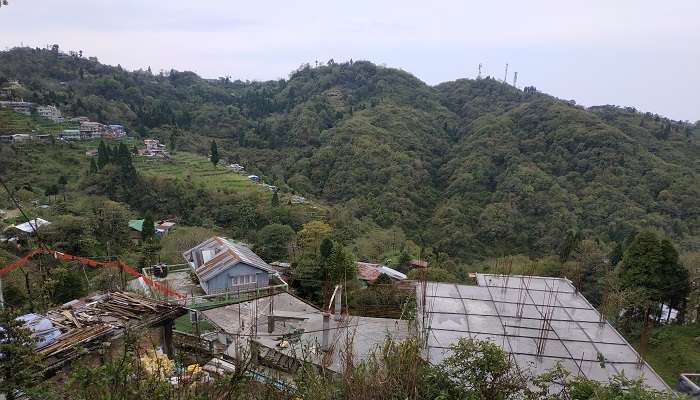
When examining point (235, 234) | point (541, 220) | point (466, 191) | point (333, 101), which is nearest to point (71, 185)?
point (235, 234)

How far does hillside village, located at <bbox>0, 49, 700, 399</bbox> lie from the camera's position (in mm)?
3236

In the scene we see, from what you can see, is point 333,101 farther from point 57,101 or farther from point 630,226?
point 630,226

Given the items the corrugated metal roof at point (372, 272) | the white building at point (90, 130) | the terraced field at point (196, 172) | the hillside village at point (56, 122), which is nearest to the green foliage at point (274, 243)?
the corrugated metal roof at point (372, 272)

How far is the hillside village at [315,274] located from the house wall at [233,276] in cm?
5

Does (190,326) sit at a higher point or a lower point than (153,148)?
lower

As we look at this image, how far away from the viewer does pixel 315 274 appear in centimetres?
1125

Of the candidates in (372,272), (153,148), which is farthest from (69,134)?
(372,272)

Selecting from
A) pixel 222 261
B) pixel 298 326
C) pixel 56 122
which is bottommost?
pixel 222 261

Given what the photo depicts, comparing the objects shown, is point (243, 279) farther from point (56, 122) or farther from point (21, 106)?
point (21, 106)

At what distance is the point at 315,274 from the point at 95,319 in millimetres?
6323

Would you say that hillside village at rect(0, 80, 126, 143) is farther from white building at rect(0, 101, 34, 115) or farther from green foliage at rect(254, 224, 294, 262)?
green foliage at rect(254, 224, 294, 262)

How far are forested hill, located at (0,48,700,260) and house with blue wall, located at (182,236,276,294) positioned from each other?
8.23m

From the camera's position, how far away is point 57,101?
38.1 metres

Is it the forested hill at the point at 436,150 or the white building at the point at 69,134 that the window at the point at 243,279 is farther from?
the white building at the point at 69,134
